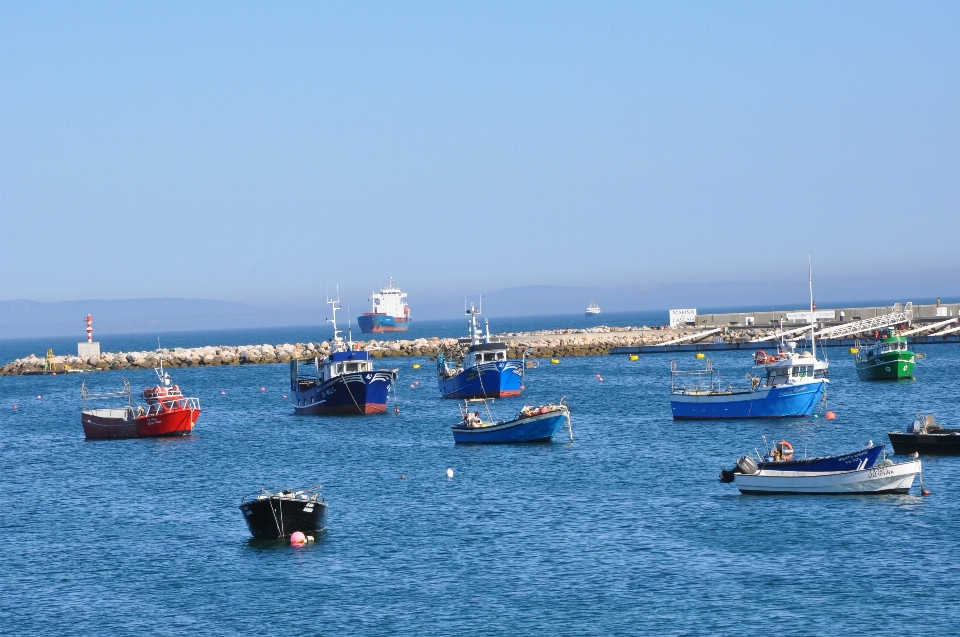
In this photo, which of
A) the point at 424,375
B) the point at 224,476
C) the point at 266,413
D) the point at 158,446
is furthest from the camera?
the point at 424,375

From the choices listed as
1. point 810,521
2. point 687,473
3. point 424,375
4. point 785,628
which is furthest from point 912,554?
point 424,375

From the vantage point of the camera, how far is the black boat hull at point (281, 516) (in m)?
34.4

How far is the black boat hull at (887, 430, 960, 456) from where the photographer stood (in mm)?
44031

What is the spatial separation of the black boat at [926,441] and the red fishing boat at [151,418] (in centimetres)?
3641

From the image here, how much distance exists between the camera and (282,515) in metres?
34.5

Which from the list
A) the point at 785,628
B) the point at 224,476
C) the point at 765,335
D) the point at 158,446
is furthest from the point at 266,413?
the point at 765,335

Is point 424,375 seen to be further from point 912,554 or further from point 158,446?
point 912,554

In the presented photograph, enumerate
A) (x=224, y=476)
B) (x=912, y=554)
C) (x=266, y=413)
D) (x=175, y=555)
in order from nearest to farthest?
(x=912, y=554) < (x=175, y=555) < (x=224, y=476) < (x=266, y=413)

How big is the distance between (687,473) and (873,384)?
3840 centimetres

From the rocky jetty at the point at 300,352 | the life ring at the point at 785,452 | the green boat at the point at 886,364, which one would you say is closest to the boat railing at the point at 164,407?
the life ring at the point at 785,452

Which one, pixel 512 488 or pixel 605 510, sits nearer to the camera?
pixel 605 510

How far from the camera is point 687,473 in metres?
44.5

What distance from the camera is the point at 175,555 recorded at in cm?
3366

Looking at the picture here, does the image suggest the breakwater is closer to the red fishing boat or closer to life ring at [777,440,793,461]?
the red fishing boat
